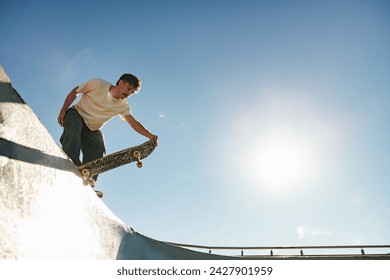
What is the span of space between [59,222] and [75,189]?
1.63ft

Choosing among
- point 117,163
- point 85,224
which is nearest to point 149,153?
point 117,163

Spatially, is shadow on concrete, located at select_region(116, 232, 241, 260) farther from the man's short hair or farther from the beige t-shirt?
the man's short hair

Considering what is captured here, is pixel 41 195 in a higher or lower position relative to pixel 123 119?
lower

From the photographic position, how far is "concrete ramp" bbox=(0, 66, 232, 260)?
145 cm

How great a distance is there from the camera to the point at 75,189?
2.29 meters

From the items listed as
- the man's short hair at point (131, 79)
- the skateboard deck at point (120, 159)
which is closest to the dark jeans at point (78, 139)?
the skateboard deck at point (120, 159)

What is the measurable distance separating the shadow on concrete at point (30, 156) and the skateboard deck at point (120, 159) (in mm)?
840

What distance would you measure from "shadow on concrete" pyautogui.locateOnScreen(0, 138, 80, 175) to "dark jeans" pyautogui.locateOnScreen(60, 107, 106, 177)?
1249mm

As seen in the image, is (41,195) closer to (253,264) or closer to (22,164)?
(22,164)

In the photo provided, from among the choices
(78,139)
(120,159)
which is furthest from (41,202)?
(78,139)

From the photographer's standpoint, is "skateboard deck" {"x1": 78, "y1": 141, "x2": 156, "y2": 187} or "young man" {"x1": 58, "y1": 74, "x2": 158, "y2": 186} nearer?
"skateboard deck" {"x1": 78, "y1": 141, "x2": 156, "y2": 187}

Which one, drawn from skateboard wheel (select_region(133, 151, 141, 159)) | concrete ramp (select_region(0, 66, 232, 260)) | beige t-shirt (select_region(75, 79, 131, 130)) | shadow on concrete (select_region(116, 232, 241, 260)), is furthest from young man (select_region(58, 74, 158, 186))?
concrete ramp (select_region(0, 66, 232, 260))

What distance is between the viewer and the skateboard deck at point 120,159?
320cm

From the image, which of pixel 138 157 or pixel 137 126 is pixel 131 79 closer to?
pixel 137 126
